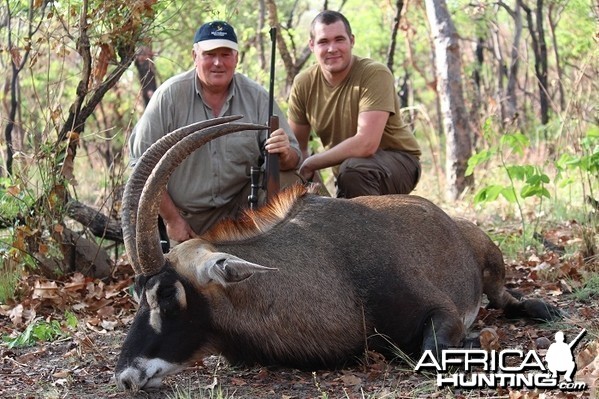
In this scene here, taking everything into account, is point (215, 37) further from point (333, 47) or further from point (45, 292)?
point (45, 292)

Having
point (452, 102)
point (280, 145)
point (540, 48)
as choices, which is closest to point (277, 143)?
point (280, 145)

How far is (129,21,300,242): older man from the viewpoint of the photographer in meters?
8.08

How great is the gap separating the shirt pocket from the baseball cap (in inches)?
31.7

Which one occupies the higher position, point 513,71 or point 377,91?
point 513,71

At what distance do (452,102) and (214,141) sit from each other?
596cm

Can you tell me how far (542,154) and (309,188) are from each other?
337 inches

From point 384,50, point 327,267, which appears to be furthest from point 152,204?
point 384,50

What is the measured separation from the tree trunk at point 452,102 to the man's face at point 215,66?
18.3 ft

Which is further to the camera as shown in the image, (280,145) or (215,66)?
(215,66)

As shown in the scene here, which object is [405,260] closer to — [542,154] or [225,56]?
[225,56]

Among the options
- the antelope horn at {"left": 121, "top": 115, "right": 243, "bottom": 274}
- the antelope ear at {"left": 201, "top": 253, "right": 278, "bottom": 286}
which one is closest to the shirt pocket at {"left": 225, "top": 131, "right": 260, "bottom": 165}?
the antelope horn at {"left": 121, "top": 115, "right": 243, "bottom": 274}

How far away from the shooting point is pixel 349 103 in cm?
873

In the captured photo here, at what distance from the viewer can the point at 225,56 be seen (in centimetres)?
815

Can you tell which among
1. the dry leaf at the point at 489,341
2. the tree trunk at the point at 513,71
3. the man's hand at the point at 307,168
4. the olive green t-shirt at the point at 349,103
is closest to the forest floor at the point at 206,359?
the dry leaf at the point at 489,341
